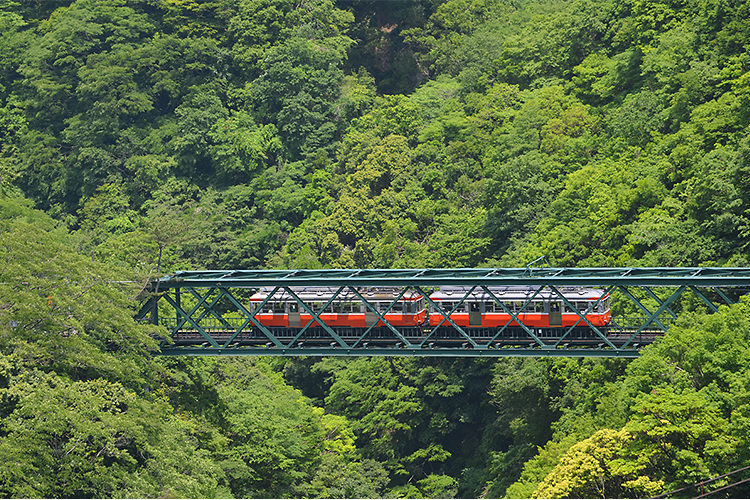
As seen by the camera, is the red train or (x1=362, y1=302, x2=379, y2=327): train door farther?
(x1=362, y1=302, x2=379, y2=327): train door

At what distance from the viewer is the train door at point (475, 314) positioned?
→ 4069 centimetres

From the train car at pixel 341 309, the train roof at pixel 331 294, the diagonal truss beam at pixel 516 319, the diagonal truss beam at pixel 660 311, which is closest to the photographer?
the diagonal truss beam at pixel 660 311

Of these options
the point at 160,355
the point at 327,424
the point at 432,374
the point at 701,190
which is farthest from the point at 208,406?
the point at 701,190

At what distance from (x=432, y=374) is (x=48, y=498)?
25664 mm

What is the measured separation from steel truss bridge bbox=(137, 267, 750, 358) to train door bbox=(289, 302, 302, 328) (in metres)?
0.21

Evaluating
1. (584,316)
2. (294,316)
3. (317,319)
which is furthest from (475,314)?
(294,316)

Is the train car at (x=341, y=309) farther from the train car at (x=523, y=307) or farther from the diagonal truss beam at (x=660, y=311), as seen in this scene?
the diagonal truss beam at (x=660, y=311)

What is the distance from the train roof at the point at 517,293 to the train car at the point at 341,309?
1.20 m

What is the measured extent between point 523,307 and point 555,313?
6.94 ft

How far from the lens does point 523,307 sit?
3797cm

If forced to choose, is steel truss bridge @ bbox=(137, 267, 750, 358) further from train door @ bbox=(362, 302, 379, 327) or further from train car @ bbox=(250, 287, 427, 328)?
train car @ bbox=(250, 287, 427, 328)

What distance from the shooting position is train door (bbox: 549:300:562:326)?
39406mm

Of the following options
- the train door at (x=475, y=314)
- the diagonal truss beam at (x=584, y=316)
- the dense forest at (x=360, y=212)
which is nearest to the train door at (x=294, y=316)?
the dense forest at (x=360, y=212)

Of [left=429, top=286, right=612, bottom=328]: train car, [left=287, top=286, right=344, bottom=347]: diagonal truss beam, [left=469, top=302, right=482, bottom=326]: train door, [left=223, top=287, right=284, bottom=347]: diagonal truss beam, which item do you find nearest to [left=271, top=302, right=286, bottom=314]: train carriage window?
[left=223, top=287, right=284, bottom=347]: diagonal truss beam
